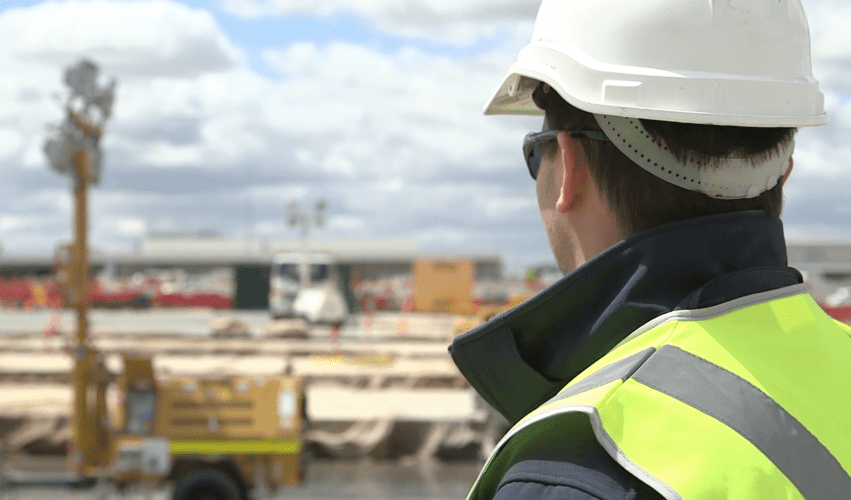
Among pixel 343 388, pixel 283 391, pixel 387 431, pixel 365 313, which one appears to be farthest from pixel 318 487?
pixel 365 313

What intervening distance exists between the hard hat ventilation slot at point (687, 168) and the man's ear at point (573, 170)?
0.07 m

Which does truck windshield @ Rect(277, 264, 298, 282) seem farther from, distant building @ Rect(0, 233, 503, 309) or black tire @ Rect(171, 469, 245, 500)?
distant building @ Rect(0, 233, 503, 309)

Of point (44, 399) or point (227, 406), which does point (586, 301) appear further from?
point (44, 399)

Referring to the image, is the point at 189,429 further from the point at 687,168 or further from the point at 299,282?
the point at 299,282

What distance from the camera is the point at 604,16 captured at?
4.92 feet

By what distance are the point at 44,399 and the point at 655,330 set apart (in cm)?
1501

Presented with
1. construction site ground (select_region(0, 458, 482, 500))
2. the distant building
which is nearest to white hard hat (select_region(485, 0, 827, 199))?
construction site ground (select_region(0, 458, 482, 500))

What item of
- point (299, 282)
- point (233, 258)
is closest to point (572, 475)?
point (299, 282)

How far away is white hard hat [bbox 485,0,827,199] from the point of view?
1.41 m

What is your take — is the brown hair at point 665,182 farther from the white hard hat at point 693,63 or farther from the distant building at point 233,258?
the distant building at point 233,258

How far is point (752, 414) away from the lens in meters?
1.21

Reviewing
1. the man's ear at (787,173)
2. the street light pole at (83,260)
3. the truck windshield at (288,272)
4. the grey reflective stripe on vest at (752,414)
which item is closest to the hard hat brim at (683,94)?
the man's ear at (787,173)

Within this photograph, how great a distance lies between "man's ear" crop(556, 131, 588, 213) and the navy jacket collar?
0.51 feet

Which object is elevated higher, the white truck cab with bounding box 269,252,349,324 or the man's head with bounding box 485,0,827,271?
the man's head with bounding box 485,0,827,271
